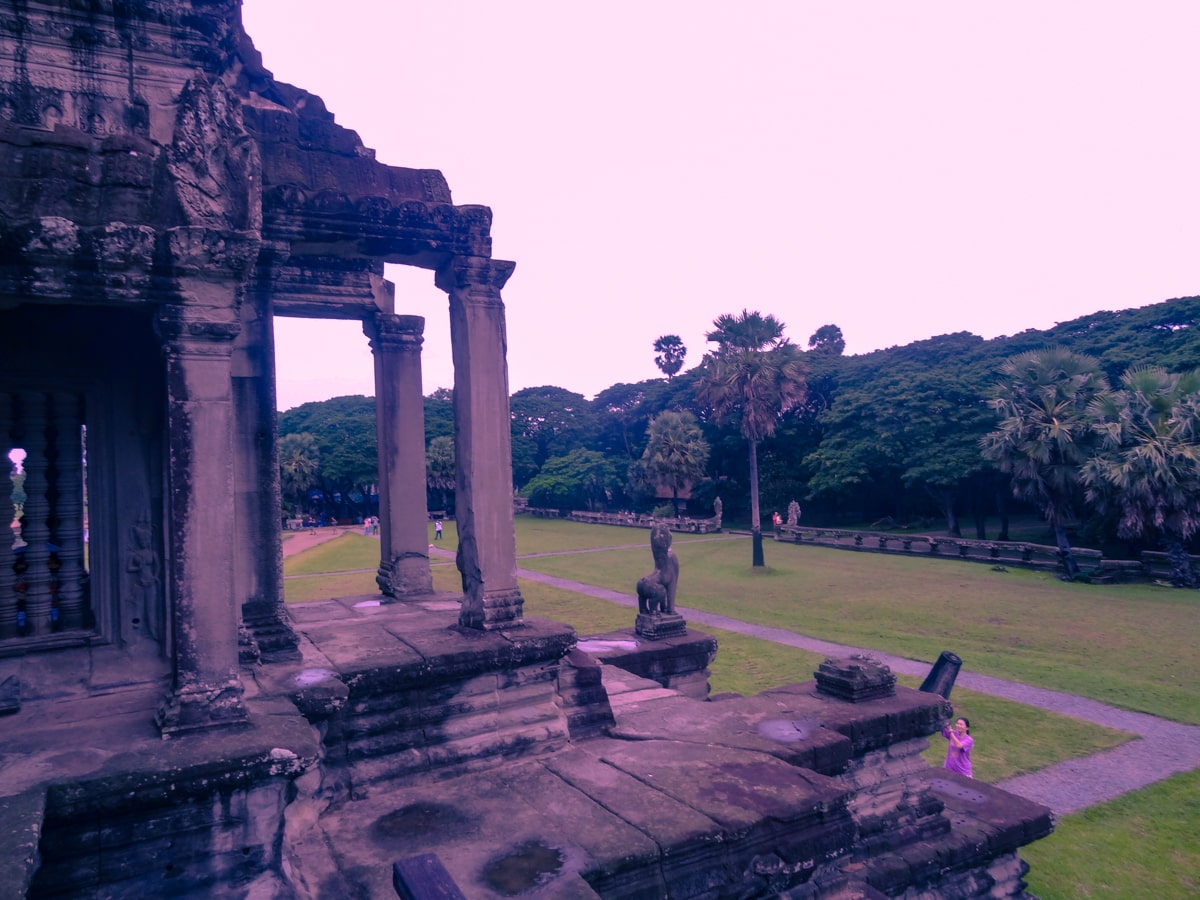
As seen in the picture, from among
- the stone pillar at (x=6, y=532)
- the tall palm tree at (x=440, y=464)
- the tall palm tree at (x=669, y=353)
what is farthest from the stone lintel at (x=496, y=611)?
the tall palm tree at (x=669, y=353)

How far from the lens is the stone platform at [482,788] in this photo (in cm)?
393

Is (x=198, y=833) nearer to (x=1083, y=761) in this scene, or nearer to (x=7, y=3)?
(x=7, y=3)

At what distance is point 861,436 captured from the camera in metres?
36.5

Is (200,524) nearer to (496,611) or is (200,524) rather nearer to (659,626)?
(496,611)

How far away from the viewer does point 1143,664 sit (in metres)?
12.9

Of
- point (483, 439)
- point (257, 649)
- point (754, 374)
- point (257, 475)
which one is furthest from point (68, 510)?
point (754, 374)

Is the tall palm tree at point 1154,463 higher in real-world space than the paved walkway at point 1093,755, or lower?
higher

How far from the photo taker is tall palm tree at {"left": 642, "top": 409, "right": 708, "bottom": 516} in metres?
39.8

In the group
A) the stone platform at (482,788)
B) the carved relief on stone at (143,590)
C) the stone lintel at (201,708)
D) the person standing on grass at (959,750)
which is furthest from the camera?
the person standing on grass at (959,750)

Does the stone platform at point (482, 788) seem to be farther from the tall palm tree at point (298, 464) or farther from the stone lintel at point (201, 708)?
the tall palm tree at point (298, 464)

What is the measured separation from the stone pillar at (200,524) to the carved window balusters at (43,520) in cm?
176

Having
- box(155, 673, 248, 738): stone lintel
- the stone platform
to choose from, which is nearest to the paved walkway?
the stone platform

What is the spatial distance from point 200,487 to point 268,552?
6.68ft

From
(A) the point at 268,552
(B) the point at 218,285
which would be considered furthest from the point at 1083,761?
(B) the point at 218,285
